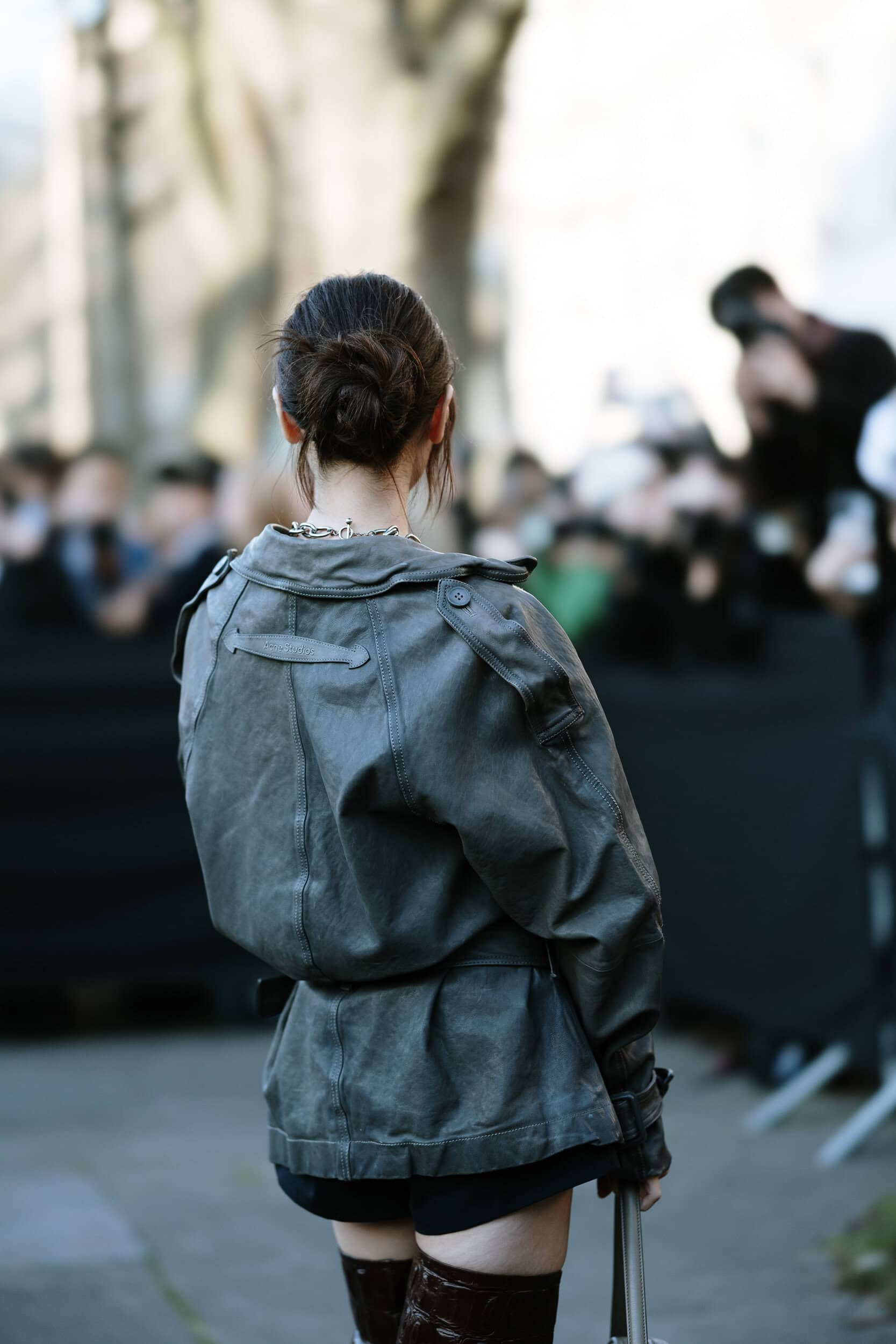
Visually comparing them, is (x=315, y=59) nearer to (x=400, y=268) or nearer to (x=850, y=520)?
(x=400, y=268)

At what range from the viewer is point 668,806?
6012mm

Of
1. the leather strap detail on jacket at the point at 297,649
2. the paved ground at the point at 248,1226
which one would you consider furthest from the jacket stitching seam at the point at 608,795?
the paved ground at the point at 248,1226

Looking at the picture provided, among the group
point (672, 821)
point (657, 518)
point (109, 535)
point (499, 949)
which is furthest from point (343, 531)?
point (109, 535)

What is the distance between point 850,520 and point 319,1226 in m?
2.73

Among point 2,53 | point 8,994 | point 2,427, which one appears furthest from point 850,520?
point 2,427

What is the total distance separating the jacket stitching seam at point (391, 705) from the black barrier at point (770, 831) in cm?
334

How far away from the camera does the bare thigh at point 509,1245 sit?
6.25 feet

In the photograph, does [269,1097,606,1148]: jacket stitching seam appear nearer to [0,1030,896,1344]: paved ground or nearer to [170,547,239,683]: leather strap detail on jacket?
[170,547,239,683]: leather strap detail on jacket

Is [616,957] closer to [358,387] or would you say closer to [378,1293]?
[378,1293]

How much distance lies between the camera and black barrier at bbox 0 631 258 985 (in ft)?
20.8

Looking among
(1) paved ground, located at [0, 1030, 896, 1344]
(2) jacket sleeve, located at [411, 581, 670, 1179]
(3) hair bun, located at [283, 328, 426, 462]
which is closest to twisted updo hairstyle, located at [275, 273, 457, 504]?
(3) hair bun, located at [283, 328, 426, 462]

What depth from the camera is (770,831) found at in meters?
5.35

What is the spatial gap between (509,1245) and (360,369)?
3.29ft

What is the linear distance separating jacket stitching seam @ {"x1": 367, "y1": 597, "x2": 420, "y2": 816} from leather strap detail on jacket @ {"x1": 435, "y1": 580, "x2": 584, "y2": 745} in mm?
75
